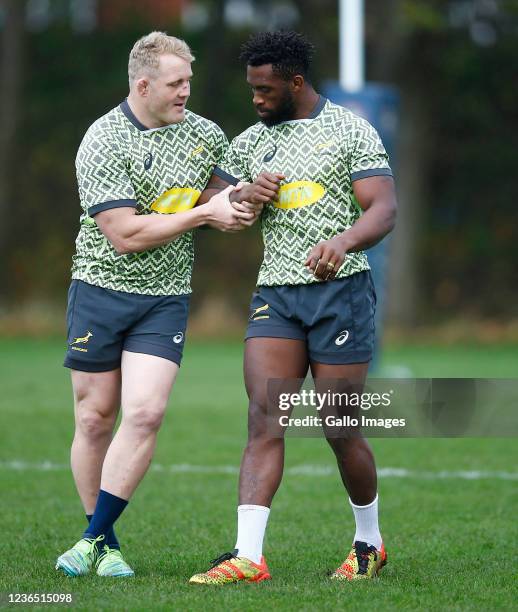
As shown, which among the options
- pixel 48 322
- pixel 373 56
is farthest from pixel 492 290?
pixel 48 322

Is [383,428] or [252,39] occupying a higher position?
[252,39]

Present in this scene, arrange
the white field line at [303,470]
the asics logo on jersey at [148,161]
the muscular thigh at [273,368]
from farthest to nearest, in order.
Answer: the white field line at [303,470], the asics logo on jersey at [148,161], the muscular thigh at [273,368]

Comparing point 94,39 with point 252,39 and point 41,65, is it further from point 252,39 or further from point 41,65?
point 252,39

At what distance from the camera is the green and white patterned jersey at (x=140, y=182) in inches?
221

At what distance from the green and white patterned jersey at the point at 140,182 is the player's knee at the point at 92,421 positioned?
0.57 meters

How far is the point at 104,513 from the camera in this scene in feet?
18.7

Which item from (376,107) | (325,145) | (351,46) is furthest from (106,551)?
(351,46)

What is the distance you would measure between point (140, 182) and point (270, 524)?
2.31 m

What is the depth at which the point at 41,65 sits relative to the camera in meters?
30.0

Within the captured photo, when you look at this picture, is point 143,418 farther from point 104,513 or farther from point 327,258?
point 327,258

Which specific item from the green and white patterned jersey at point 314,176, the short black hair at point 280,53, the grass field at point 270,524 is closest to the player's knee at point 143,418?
the grass field at point 270,524

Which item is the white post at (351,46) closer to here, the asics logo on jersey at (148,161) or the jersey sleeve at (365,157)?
Result: the asics logo on jersey at (148,161)

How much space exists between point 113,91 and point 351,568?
2432cm

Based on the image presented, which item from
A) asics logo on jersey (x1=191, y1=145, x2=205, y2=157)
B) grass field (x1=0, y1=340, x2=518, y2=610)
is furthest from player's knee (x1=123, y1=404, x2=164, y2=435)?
asics logo on jersey (x1=191, y1=145, x2=205, y2=157)
